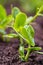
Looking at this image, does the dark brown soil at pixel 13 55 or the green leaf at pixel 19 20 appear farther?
the green leaf at pixel 19 20

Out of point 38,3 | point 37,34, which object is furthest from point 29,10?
point 37,34

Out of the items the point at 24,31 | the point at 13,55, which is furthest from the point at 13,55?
the point at 24,31

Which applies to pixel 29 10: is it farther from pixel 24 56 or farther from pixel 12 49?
pixel 24 56

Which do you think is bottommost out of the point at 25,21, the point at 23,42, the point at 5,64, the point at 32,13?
the point at 5,64

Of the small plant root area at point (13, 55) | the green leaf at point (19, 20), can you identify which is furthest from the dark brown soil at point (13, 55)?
the green leaf at point (19, 20)

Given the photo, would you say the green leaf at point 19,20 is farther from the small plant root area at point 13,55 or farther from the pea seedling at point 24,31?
the small plant root area at point 13,55

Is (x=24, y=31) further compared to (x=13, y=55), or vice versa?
(x=13, y=55)

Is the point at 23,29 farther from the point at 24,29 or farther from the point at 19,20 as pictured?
the point at 19,20

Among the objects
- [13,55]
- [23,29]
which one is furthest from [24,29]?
[13,55]

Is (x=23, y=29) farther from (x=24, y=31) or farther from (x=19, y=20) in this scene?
(x=19, y=20)

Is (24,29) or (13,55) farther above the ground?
(24,29)

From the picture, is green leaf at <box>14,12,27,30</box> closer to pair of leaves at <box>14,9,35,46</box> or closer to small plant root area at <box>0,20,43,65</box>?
pair of leaves at <box>14,9,35,46</box>
